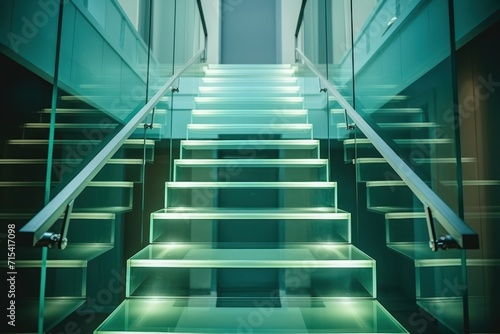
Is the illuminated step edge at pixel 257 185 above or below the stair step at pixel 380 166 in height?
below

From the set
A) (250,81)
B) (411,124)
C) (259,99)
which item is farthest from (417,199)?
(250,81)

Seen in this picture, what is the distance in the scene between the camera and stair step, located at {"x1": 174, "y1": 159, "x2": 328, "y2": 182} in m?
2.34

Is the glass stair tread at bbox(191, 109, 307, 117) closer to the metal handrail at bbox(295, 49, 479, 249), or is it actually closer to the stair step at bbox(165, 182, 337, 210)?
the stair step at bbox(165, 182, 337, 210)

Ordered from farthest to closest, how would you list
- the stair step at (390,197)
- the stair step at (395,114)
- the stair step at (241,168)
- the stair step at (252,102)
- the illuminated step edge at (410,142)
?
1. the stair step at (252,102)
2. the stair step at (241,168)
3. the stair step at (395,114)
4. the stair step at (390,197)
5. the illuminated step edge at (410,142)

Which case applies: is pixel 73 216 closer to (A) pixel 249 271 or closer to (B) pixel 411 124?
(A) pixel 249 271

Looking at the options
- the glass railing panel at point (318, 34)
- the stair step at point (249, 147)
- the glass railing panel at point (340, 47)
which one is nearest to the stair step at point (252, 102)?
the glass railing panel at point (318, 34)

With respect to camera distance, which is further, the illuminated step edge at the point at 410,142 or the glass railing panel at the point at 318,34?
the glass railing panel at the point at 318,34

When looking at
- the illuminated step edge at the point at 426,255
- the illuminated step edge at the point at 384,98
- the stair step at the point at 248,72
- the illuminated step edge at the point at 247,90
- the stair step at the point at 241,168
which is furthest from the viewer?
the stair step at the point at 248,72

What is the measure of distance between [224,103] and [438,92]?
2.30m

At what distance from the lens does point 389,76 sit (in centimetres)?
195

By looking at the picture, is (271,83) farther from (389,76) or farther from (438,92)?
(438,92)

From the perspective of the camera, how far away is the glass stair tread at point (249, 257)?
4.94ft

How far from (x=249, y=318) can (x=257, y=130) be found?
1.74 meters

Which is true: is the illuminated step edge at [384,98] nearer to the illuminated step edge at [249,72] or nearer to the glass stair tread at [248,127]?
the glass stair tread at [248,127]
